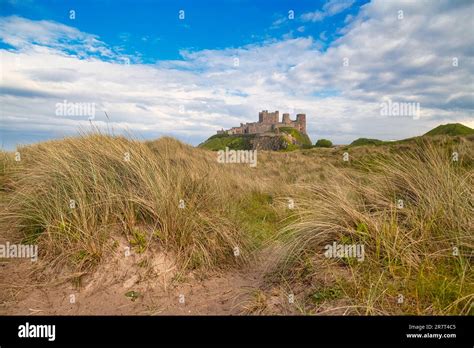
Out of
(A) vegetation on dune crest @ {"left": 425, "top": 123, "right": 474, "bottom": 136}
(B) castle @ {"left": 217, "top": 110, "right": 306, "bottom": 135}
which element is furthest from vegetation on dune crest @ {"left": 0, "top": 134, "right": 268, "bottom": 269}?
(B) castle @ {"left": 217, "top": 110, "right": 306, "bottom": 135}

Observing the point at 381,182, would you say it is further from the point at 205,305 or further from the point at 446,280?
the point at 205,305

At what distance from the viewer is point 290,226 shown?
14.2 feet

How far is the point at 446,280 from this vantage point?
10.4 ft

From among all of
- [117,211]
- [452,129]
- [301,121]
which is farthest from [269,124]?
[117,211]

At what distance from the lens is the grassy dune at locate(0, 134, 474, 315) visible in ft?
10.6

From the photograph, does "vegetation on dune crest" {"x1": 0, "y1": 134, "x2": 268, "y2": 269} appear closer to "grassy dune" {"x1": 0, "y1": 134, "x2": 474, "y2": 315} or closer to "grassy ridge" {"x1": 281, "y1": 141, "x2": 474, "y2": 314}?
"grassy dune" {"x1": 0, "y1": 134, "x2": 474, "y2": 315}

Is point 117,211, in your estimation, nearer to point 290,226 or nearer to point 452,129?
point 290,226

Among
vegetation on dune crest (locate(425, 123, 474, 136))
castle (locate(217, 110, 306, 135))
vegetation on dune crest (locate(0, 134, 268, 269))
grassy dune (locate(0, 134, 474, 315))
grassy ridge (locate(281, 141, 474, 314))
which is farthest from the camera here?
castle (locate(217, 110, 306, 135))

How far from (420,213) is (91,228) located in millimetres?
4216

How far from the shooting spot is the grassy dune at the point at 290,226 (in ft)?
10.6

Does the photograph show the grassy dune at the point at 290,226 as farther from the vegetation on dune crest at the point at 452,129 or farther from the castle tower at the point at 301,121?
the castle tower at the point at 301,121
